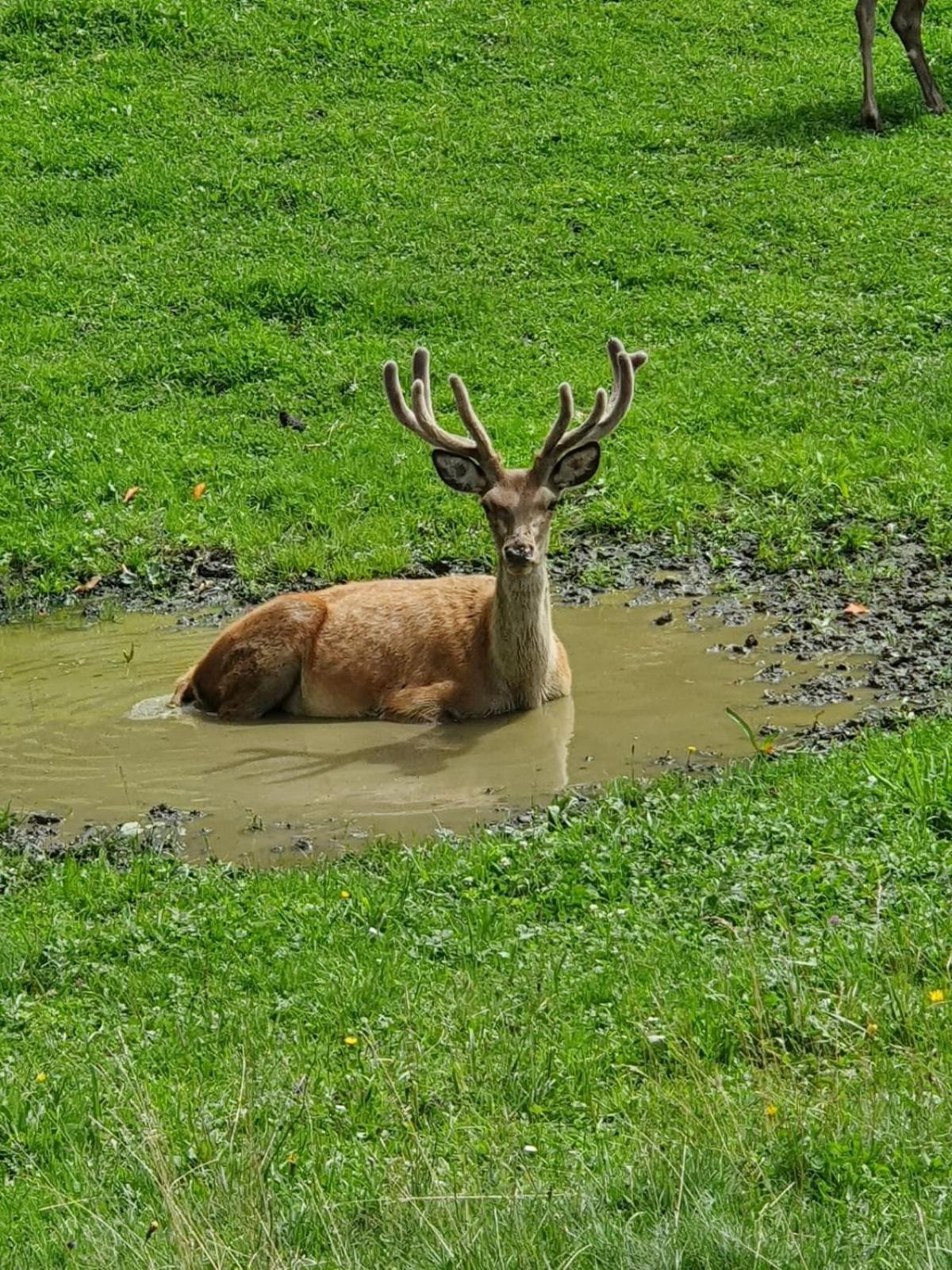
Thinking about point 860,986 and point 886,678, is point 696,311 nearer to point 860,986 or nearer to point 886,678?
point 886,678

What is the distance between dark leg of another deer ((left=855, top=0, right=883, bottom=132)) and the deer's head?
9.18 metres

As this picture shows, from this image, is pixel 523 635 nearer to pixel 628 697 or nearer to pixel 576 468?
pixel 628 697

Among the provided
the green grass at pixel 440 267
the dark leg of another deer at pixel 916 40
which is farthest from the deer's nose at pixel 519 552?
the dark leg of another deer at pixel 916 40

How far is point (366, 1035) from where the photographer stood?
5.23 meters

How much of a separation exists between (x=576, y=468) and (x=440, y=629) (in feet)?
3.67

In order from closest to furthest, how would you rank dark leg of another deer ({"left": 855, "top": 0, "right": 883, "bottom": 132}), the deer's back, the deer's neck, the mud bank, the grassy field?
the grassy field → the mud bank → the deer's neck → the deer's back → dark leg of another deer ({"left": 855, "top": 0, "right": 883, "bottom": 132})

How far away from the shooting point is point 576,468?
912 centimetres

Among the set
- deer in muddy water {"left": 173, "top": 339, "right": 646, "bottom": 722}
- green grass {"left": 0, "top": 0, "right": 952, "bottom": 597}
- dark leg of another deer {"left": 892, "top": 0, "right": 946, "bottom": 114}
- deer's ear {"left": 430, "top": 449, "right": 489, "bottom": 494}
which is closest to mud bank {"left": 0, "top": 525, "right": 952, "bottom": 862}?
deer in muddy water {"left": 173, "top": 339, "right": 646, "bottom": 722}

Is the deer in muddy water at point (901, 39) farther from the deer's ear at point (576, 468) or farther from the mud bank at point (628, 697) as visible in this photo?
the deer's ear at point (576, 468)

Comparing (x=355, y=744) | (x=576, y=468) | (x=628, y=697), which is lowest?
(x=355, y=744)

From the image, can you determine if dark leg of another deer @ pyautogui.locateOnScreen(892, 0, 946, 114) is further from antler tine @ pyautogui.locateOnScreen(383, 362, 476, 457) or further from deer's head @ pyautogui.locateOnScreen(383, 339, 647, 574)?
antler tine @ pyautogui.locateOnScreen(383, 362, 476, 457)

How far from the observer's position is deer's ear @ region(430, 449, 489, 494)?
920 cm

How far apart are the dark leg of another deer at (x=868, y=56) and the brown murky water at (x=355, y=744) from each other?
8.98m

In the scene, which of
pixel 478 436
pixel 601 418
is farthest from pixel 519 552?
pixel 601 418
